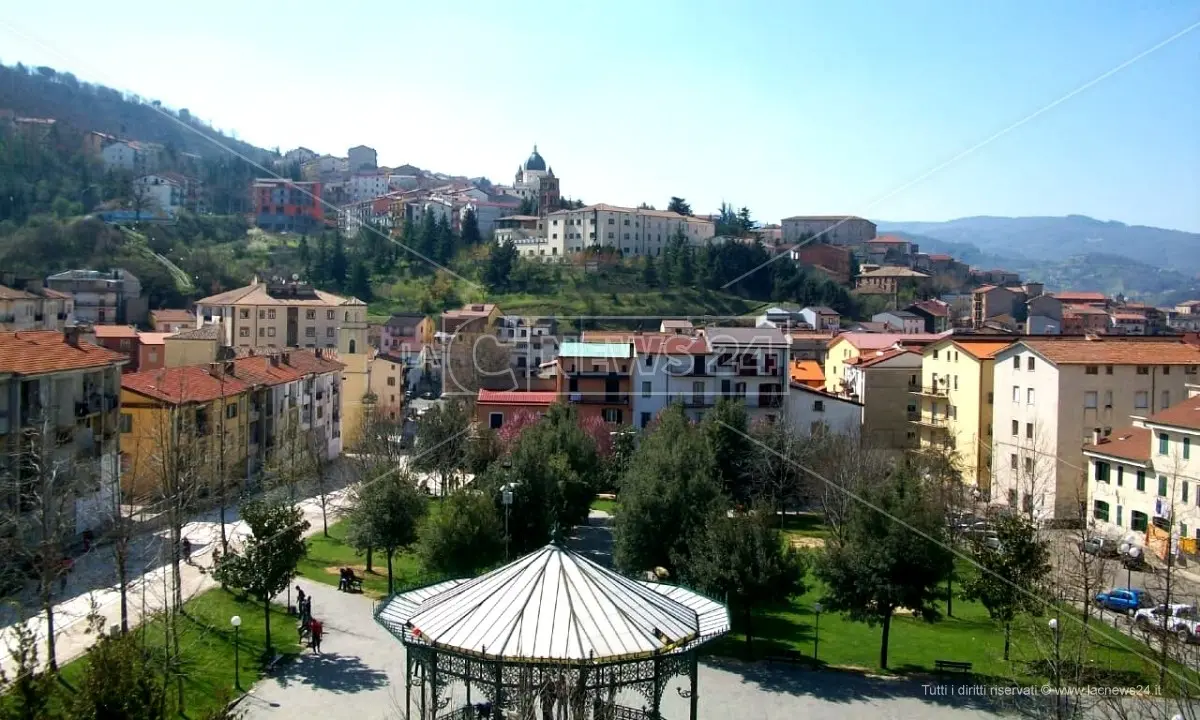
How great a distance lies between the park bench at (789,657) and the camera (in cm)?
1455

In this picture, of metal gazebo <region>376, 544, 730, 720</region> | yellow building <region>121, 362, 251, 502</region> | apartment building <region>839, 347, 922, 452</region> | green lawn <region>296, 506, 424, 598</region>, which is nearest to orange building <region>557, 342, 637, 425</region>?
apartment building <region>839, 347, 922, 452</region>

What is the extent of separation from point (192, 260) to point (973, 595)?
60.6m

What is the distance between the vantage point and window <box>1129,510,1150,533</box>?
72.8ft

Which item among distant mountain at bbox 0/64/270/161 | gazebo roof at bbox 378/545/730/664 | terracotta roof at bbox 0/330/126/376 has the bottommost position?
gazebo roof at bbox 378/545/730/664

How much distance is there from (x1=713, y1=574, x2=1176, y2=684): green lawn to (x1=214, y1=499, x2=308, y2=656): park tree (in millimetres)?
6765

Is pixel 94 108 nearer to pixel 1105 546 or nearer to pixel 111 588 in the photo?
pixel 111 588

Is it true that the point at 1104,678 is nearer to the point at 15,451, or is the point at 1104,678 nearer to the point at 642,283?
the point at 15,451

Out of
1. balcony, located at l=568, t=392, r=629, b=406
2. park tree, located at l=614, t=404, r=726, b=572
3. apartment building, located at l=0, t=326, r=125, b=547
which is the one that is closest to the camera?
apartment building, located at l=0, t=326, r=125, b=547

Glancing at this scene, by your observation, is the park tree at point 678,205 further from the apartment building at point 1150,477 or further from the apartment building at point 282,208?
the apartment building at point 1150,477

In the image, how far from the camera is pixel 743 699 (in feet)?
42.1

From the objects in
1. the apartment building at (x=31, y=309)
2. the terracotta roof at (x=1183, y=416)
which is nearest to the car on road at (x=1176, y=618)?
the terracotta roof at (x=1183, y=416)

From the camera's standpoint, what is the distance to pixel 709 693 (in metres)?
13.0

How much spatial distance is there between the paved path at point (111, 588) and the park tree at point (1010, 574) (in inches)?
467

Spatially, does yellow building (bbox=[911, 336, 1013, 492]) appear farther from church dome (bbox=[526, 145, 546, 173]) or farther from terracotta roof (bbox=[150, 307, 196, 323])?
church dome (bbox=[526, 145, 546, 173])
